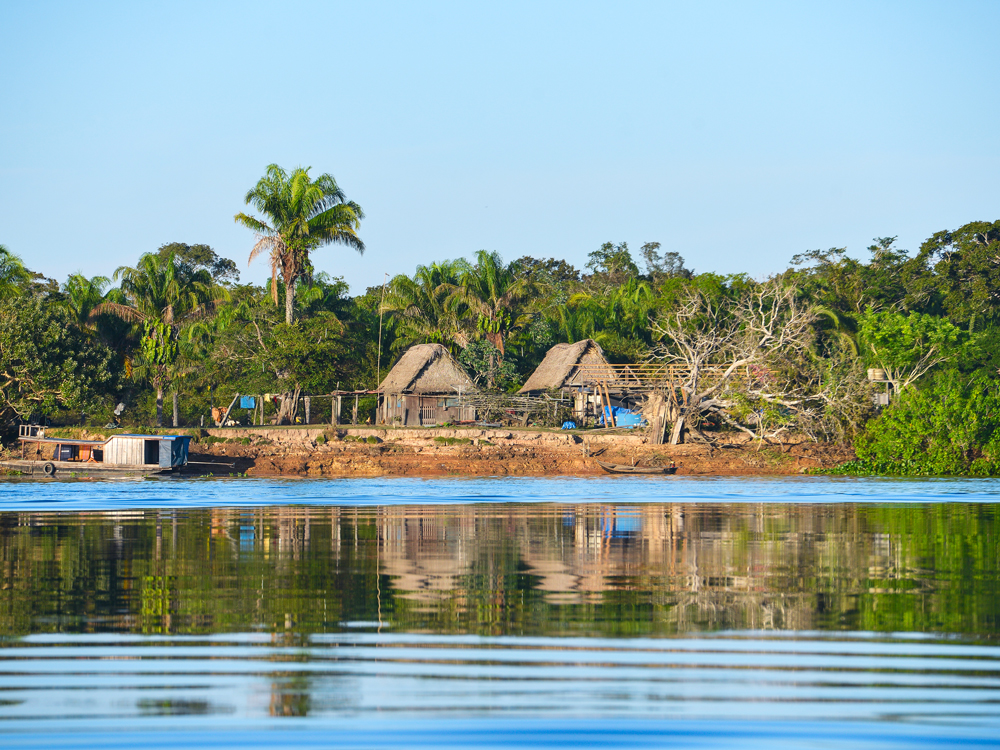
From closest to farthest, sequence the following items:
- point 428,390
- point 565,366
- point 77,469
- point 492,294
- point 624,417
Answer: point 77,469 → point 624,417 → point 428,390 → point 565,366 → point 492,294

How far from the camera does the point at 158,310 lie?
159 feet

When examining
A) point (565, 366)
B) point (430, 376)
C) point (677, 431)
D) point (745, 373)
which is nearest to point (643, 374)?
point (565, 366)

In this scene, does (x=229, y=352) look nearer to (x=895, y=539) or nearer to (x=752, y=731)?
(x=895, y=539)

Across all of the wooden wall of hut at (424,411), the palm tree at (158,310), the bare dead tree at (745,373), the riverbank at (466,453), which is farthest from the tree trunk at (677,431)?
the palm tree at (158,310)

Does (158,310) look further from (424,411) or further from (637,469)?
(637,469)

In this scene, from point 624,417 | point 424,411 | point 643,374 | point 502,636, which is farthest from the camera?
point 643,374

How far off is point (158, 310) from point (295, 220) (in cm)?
762

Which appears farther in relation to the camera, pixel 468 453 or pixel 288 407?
pixel 288 407

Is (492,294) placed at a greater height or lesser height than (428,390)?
greater

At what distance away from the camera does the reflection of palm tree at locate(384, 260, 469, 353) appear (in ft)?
169

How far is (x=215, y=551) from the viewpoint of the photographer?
508 inches

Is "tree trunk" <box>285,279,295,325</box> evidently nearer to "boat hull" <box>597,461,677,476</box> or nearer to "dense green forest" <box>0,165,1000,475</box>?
"dense green forest" <box>0,165,1000,475</box>

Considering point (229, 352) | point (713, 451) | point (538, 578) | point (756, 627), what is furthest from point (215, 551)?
point (229, 352)

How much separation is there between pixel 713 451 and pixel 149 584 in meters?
34.0
